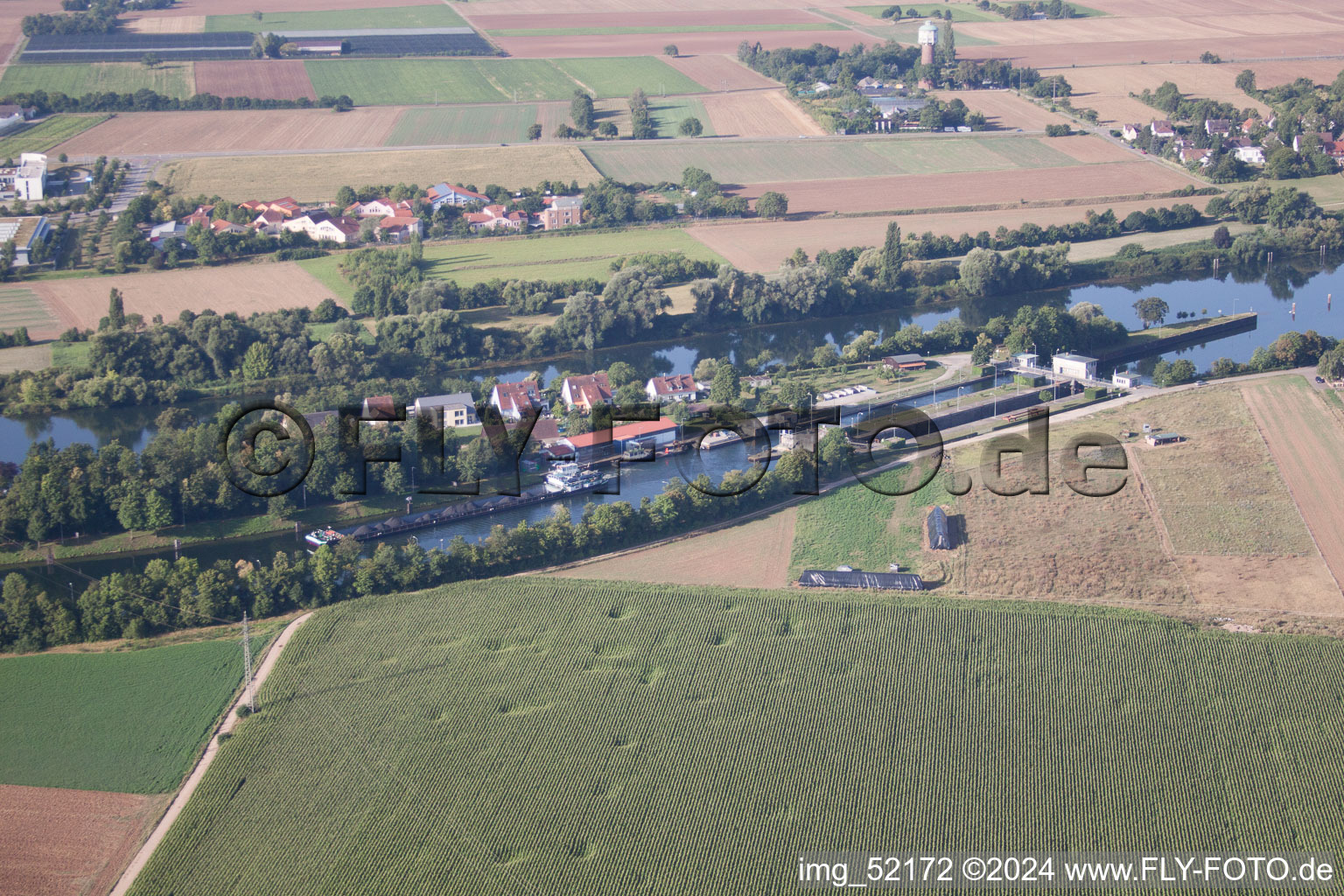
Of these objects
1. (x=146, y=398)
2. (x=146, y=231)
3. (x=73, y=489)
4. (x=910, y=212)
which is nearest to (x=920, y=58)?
(x=910, y=212)

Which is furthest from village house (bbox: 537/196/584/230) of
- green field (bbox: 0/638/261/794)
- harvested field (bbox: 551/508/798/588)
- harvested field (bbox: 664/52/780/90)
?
green field (bbox: 0/638/261/794)

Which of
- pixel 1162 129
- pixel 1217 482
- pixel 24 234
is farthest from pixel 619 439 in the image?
pixel 1162 129

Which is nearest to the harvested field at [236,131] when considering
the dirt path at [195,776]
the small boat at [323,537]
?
the small boat at [323,537]

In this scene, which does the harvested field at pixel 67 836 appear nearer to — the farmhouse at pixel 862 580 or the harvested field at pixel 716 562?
the harvested field at pixel 716 562

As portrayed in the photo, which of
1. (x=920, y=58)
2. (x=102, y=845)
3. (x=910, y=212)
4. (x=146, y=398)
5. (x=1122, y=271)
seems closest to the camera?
(x=102, y=845)

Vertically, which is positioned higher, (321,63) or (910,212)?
(321,63)

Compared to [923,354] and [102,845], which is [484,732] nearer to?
[102,845]
